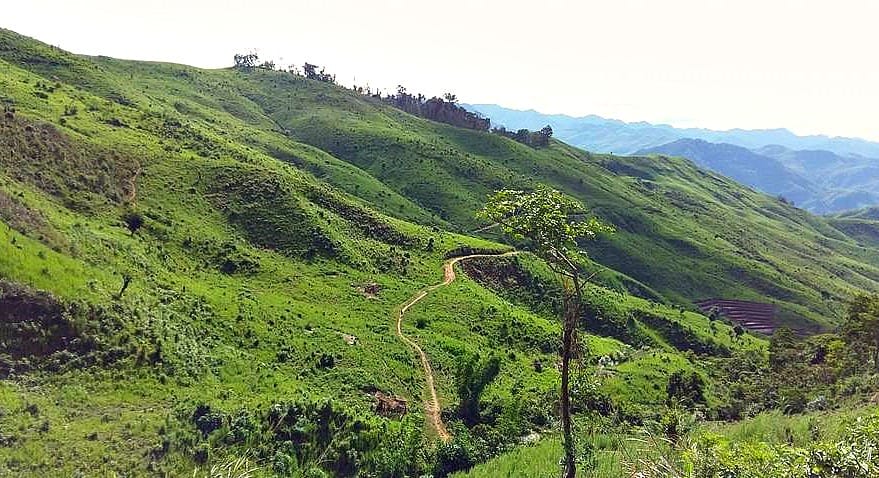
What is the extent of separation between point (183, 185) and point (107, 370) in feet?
126

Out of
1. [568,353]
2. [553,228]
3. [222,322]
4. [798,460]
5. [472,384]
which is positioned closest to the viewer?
[798,460]

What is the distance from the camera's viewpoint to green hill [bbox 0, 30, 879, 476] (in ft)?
108

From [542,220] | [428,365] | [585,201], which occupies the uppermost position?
[542,220]

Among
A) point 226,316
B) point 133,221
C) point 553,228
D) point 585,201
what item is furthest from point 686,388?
point 585,201

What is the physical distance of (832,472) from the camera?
11.7 meters

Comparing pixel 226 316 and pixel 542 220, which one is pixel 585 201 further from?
pixel 542 220

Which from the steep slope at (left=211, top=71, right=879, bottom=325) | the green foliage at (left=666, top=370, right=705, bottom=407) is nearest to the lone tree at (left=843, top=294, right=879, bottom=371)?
the green foliage at (left=666, top=370, right=705, bottom=407)

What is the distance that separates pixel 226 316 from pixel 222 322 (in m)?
1.04

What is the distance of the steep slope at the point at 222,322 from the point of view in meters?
32.6

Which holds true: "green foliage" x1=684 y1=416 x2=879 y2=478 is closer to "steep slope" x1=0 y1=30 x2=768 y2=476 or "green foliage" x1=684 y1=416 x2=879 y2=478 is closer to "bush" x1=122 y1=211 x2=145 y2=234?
"steep slope" x1=0 y1=30 x2=768 y2=476

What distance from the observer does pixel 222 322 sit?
45438mm

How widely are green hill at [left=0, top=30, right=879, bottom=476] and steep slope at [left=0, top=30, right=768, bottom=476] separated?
182 mm

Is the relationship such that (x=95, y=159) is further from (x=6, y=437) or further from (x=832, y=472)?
(x=832, y=472)

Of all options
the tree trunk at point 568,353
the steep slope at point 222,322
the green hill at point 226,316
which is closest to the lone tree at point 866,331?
the green hill at point 226,316
